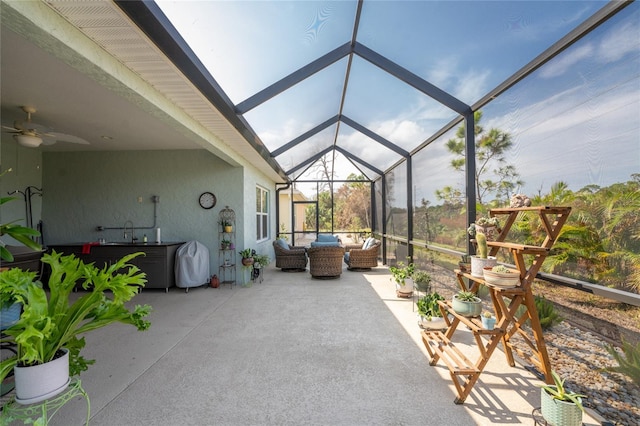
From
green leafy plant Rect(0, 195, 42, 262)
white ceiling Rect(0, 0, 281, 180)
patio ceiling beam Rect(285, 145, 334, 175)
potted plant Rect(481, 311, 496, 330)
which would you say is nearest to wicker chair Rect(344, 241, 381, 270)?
patio ceiling beam Rect(285, 145, 334, 175)

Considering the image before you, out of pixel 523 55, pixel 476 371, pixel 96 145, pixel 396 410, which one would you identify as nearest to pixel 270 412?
pixel 396 410

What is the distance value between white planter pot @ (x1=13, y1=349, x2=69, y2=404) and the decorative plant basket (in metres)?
2.55

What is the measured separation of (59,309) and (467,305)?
2611 millimetres

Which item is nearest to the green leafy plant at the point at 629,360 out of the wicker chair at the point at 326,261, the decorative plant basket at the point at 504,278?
the decorative plant basket at the point at 504,278

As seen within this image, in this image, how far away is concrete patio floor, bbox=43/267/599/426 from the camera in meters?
1.88

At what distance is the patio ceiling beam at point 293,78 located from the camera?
352 cm

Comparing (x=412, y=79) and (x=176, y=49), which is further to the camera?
(x=412, y=79)

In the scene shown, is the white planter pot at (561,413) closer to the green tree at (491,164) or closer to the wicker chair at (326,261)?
the green tree at (491,164)

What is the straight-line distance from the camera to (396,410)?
1.92 m

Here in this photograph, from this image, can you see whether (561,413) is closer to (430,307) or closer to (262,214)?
(430,307)

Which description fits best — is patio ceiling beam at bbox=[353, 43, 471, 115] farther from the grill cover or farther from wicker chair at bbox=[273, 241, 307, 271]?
wicker chair at bbox=[273, 241, 307, 271]

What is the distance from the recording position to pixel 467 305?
226 cm

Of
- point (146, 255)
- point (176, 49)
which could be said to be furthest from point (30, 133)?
point (146, 255)

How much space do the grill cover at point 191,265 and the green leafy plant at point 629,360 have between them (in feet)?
17.8
